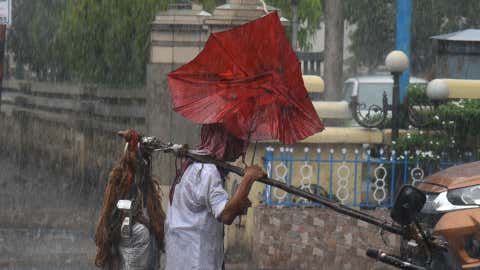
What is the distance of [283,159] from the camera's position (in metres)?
10.5

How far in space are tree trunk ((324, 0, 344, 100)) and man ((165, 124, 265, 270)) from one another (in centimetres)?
1683

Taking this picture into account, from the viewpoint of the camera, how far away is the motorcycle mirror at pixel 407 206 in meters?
5.48

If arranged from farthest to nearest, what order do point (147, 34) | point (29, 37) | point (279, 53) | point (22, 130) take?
point (29, 37) < point (22, 130) < point (147, 34) < point (279, 53)

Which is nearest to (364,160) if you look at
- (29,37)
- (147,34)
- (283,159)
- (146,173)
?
(283,159)

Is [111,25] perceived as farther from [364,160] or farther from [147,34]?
[364,160]

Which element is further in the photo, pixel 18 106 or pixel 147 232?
pixel 18 106

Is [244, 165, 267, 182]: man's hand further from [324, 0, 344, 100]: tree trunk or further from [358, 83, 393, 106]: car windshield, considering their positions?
[324, 0, 344, 100]: tree trunk

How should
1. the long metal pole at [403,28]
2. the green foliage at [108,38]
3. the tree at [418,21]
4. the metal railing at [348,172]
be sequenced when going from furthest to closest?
1. the tree at [418,21]
2. the green foliage at [108,38]
3. the long metal pole at [403,28]
4. the metal railing at [348,172]

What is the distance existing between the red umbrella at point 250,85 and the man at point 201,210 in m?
0.12

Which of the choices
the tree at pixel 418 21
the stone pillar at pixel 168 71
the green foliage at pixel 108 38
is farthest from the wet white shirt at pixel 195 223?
the tree at pixel 418 21

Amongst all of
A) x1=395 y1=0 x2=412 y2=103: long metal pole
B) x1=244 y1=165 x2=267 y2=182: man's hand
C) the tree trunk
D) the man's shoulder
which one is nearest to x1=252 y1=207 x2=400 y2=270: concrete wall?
the man's shoulder

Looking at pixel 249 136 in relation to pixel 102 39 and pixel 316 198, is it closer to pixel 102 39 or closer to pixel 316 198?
pixel 316 198

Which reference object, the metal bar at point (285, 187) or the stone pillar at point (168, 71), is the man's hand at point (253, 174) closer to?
the metal bar at point (285, 187)

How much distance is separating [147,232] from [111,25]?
1374 cm
